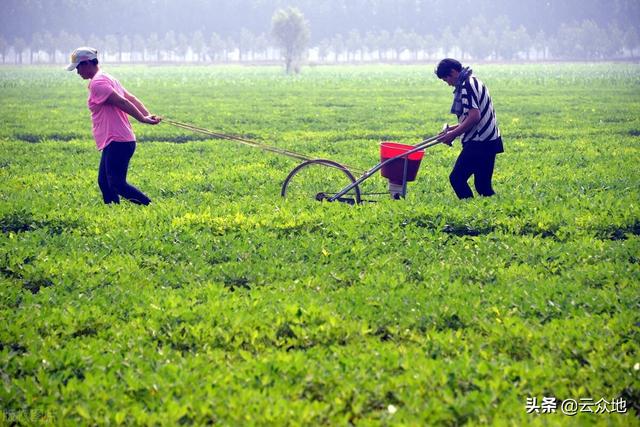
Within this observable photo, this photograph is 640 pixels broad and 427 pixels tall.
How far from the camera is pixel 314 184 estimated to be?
37.6 feet

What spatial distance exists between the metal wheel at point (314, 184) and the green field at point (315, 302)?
16.6 inches

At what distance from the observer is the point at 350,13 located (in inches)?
7411

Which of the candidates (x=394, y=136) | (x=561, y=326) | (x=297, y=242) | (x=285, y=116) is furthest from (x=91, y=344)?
(x=285, y=116)

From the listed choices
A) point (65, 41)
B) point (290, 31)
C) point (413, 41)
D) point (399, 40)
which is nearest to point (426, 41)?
point (413, 41)

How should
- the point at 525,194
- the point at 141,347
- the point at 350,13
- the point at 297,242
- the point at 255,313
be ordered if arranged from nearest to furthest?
the point at 141,347 < the point at 255,313 < the point at 297,242 < the point at 525,194 < the point at 350,13

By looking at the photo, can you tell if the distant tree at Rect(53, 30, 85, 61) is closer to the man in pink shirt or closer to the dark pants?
the dark pants

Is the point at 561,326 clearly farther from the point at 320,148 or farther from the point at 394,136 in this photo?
the point at 394,136

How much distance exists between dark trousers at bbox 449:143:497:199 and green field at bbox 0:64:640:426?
0.26 meters

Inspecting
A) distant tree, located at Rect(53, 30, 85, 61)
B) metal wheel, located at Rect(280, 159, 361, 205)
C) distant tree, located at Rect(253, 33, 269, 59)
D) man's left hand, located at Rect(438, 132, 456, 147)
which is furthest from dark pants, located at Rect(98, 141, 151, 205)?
distant tree, located at Rect(253, 33, 269, 59)

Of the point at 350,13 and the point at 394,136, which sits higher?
the point at 350,13

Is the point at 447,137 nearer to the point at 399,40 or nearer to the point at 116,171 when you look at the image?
the point at 116,171

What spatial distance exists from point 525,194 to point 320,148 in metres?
8.19

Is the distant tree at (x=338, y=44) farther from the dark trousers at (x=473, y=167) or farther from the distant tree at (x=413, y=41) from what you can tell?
the dark trousers at (x=473, y=167)

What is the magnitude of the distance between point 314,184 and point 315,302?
466 cm
